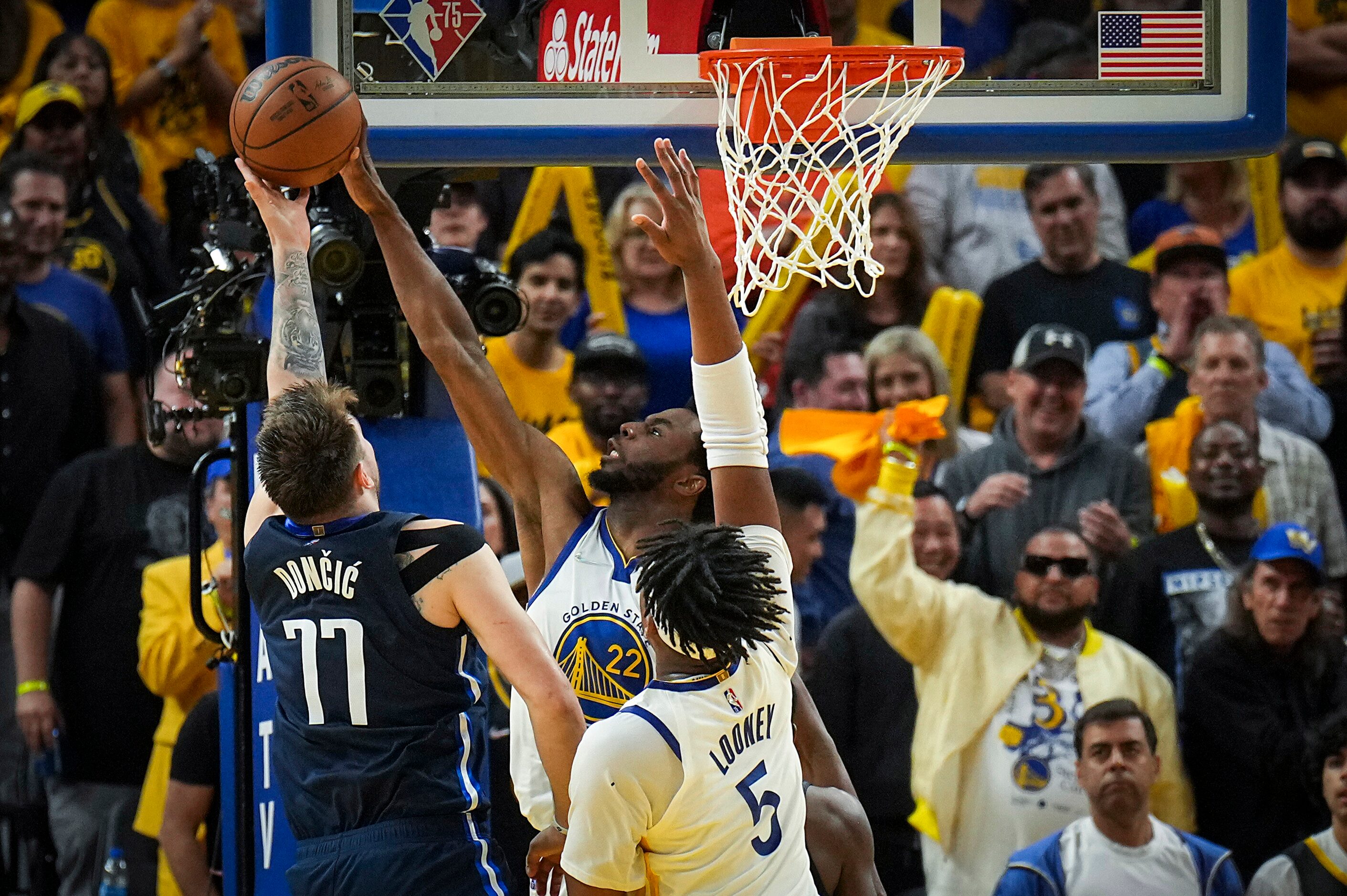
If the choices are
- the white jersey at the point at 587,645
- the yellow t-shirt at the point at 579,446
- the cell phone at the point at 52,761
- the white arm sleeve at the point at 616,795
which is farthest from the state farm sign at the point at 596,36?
the cell phone at the point at 52,761

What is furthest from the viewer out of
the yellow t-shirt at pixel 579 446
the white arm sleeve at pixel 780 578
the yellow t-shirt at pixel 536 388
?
the yellow t-shirt at pixel 536 388

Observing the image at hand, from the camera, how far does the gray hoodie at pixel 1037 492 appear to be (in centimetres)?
639

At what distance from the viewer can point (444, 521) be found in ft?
11.1

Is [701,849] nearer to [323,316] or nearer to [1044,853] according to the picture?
[323,316]

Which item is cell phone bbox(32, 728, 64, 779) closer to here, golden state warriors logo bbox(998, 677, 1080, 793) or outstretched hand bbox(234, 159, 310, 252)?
outstretched hand bbox(234, 159, 310, 252)

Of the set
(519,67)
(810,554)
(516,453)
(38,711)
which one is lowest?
(38,711)

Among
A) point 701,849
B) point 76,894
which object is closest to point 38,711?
point 76,894

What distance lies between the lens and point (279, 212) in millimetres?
4008

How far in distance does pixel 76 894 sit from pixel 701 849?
426 centimetres

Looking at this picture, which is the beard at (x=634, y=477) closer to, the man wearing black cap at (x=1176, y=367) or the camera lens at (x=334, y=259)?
the camera lens at (x=334, y=259)

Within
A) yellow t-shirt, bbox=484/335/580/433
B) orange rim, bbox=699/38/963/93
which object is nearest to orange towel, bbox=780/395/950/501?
yellow t-shirt, bbox=484/335/580/433

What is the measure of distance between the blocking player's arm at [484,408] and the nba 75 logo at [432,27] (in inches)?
19.7

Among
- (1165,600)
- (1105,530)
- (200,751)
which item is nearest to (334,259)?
A: (200,751)

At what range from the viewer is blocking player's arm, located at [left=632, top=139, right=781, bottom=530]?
327 cm
